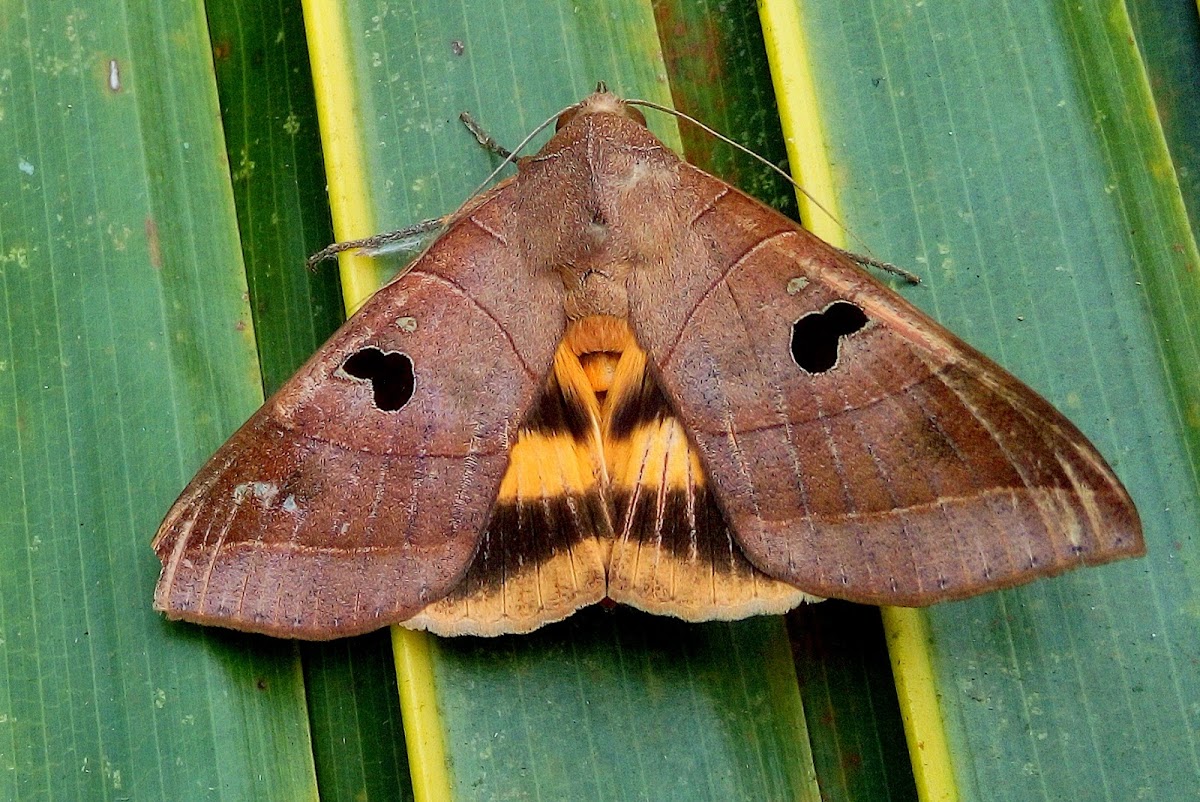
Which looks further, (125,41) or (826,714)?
(125,41)

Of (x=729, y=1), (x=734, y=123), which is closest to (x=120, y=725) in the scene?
(x=734, y=123)

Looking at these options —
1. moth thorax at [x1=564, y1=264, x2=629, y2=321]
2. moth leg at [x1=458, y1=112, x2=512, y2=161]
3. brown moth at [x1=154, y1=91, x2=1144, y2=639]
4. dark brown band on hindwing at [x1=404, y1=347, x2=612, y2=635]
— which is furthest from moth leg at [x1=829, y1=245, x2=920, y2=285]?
moth leg at [x1=458, y1=112, x2=512, y2=161]

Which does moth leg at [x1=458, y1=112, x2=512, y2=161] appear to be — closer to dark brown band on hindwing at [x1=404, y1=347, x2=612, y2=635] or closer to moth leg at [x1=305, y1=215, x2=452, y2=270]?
moth leg at [x1=305, y1=215, x2=452, y2=270]

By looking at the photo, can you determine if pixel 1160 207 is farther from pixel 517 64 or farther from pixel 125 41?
pixel 125 41

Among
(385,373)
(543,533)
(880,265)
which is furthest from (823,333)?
(385,373)

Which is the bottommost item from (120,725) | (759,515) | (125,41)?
(120,725)

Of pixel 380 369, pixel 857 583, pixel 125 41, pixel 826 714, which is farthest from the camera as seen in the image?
pixel 125 41

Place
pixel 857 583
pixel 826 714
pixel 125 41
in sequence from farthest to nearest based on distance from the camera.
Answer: pixel 125 41, pixel 826 714, pixel 857 583

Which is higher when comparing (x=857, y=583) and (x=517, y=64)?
(x=517, y=64)
